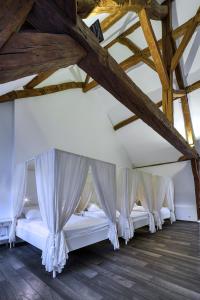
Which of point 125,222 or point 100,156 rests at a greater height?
point 100,156

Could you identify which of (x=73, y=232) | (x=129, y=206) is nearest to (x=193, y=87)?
(x=129, y=206)

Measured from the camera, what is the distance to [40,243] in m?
3.25

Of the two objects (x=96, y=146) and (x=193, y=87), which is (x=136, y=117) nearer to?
(x=96, y=146)

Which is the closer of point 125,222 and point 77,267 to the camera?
point 77,267

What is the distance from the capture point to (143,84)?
6027 mm

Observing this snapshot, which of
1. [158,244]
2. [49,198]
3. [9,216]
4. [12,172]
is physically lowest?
[158,244]

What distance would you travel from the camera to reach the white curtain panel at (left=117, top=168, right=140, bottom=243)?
453 centimetres

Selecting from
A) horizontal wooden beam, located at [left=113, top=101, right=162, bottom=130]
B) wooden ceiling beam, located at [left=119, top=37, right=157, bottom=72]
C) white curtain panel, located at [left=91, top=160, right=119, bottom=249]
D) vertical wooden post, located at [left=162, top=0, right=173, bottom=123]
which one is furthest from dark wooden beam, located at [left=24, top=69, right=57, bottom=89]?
horizontal wooden beam, located at [left=113, top=101, right=162, bottom=130]

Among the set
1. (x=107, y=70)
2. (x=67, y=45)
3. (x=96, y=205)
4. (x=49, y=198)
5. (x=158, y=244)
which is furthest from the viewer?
(x=96, y=205)

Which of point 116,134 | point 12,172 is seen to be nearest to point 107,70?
point 12,172

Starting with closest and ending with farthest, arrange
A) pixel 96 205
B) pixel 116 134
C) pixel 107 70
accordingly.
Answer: pixel 107 70
pixel 96 205
pixel 116 134

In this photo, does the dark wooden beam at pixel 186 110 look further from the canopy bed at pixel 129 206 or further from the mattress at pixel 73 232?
the mattress at pixel 73 232

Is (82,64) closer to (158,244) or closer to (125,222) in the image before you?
(125,222)

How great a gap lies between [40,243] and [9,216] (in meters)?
1.73
